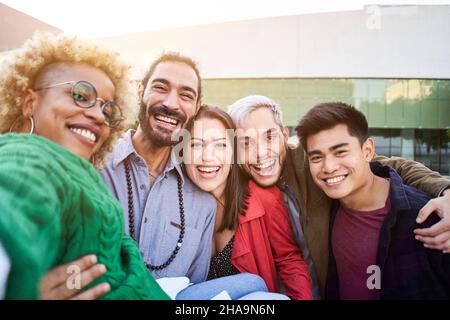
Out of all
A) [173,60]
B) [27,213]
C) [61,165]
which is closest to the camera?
[27,213]

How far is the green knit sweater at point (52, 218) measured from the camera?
0.97 m

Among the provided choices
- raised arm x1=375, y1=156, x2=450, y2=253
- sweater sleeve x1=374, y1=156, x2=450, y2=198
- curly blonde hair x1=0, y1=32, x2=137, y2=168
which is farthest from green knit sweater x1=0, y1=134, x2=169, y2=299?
sweater sleeve x1=374, y1=156, x2=450, y2=198

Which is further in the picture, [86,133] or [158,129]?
[158,129]

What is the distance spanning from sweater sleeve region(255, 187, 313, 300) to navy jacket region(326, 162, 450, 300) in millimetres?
338

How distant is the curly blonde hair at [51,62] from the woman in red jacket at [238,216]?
0.35 metres

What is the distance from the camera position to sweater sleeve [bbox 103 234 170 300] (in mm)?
1303

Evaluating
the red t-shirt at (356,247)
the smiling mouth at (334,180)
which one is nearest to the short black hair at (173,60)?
the smiling mouth at (334,180)

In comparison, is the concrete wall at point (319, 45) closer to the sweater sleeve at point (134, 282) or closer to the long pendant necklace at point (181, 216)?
the long pendant necklace at point (181, 216)

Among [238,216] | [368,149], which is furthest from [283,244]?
[368,149]

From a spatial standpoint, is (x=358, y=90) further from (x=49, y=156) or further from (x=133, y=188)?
(x=49, y=156)

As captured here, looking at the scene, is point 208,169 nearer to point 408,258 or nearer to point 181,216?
point 181,216

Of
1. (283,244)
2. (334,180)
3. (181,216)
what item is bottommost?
(283,244)

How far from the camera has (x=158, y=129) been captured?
5.43 ft

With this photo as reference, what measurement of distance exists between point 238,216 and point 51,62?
3.59ft
